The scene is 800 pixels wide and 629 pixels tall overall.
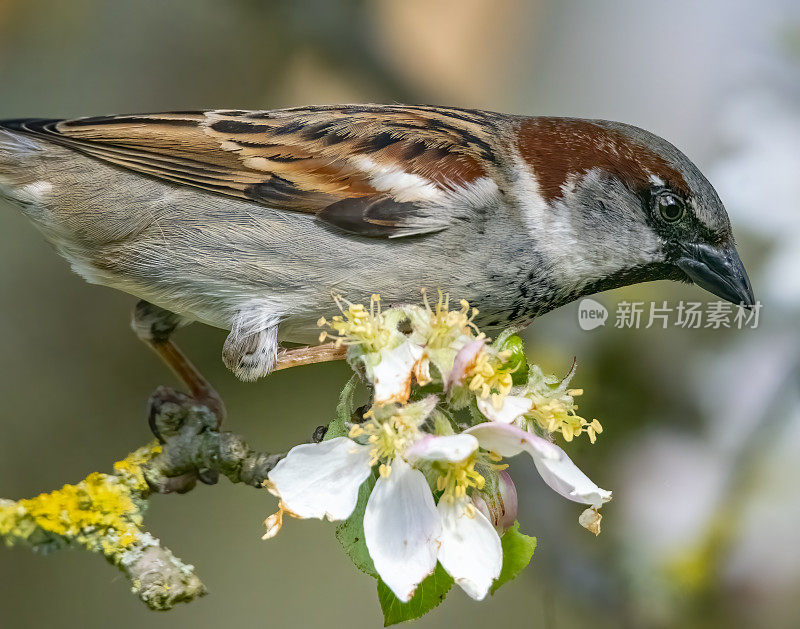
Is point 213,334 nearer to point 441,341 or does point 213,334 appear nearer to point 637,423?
point 637,423

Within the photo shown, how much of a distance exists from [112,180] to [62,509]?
91 centimetres

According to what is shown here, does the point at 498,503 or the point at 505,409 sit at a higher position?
the point at 505,409

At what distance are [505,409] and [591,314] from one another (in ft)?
5.76

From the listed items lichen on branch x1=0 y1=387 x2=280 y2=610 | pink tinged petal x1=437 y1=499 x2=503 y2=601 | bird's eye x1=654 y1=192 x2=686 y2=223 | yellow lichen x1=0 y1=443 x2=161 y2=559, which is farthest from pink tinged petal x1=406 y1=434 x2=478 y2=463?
bird's eye x1=654 y1=192 x2=686 y2=223

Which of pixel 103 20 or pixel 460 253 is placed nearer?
pixel 460 253

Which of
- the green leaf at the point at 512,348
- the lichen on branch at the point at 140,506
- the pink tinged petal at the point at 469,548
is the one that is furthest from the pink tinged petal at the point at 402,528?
the lichen on branch at the point at 140,506

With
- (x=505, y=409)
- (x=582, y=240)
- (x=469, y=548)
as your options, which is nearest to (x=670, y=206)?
(x=582, y=240)

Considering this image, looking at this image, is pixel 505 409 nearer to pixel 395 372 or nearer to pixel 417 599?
pixel 395 372

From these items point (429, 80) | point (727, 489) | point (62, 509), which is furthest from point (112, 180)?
point (727, 489)

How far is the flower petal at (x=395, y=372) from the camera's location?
3.77 ft

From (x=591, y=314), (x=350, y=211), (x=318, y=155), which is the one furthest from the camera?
(x=591, y=314)

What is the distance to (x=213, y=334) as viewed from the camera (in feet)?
9.82

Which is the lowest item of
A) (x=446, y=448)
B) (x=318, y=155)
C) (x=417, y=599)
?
(x=417, y=599)

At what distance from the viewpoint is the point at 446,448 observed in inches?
42.6
